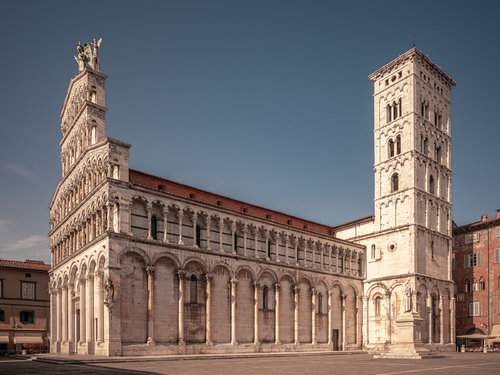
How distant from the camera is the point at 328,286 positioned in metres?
42.5

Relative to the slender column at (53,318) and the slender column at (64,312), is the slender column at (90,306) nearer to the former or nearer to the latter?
the slender column at (64,312)

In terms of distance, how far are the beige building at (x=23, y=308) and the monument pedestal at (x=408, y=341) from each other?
99.6ft

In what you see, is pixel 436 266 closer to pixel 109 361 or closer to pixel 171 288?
pixel 171 288

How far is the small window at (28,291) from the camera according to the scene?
4312cm

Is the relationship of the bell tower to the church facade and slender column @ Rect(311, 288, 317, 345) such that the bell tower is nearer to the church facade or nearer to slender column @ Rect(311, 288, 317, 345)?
the church facade

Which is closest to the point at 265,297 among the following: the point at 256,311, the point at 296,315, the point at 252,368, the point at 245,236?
the point at 256,311

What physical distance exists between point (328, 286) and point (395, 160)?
1429cm

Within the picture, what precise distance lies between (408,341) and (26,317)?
33.4 meters

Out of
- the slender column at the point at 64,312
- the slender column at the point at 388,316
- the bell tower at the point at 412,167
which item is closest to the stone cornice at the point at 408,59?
the bell tower at the point at 412,167

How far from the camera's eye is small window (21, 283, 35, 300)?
1698 inches

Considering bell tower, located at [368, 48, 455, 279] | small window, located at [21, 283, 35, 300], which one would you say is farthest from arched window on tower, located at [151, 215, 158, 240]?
bell tower, located at [368, 48, 455, 279]

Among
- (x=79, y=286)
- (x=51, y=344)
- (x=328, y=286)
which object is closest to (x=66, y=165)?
(x=79, y=286)

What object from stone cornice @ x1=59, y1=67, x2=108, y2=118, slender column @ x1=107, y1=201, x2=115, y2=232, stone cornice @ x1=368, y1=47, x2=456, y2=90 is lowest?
slender column @ x1=107, y1=201, x2=115, y2=232

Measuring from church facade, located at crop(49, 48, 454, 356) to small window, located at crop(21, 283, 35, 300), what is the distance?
5373 mm
